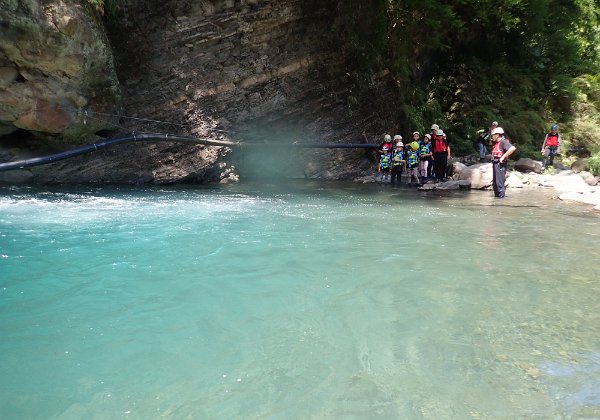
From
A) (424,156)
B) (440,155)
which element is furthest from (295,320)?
(440,155)

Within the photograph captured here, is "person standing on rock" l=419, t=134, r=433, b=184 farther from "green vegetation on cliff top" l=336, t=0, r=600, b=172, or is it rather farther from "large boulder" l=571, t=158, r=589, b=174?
"large boulder" l=571, t=158, r=589, b=174

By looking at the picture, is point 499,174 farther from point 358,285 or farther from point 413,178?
point 358,285

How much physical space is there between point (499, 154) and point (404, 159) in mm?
5016

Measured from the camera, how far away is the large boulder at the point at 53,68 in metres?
10.9

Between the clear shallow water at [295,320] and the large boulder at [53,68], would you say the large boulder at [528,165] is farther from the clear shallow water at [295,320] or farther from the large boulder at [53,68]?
the large boulder at [53,68]

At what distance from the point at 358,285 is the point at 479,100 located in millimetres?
19062

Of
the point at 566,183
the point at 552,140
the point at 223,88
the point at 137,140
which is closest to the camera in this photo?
the point at 137,140

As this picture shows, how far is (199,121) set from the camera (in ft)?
48.5

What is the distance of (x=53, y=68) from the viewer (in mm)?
11633

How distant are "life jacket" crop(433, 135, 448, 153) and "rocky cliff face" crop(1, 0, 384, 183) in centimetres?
293

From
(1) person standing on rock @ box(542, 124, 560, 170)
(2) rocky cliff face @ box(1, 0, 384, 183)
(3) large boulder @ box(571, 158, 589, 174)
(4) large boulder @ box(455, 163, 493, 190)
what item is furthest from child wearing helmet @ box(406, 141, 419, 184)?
(3) large boulder @ box(571, 158, 589, 174)

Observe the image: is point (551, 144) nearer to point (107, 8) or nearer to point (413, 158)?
point (413, 158)

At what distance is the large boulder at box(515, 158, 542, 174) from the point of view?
1788cm

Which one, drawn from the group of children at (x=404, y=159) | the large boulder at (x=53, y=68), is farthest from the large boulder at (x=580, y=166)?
the large boulder at (x=53, y=68)
